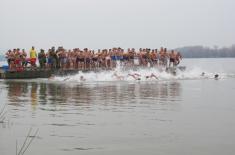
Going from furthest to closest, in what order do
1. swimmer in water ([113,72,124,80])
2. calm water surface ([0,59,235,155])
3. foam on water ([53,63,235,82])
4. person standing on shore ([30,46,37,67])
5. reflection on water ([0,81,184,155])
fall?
person standing on shore ([30,46,37,67]) < swimmer in water ([113,72,124,80]) < foam on water ([53,63,235,82]) < reflection on water ([0,81,184,155]) < calm water surface ([0,59,235,155])

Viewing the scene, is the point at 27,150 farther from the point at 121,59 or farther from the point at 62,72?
the point at 121,59

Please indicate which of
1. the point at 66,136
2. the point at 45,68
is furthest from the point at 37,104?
the point at 45,68

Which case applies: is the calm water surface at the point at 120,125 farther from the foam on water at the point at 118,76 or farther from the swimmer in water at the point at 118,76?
the swimmer in water at the point at 118,76

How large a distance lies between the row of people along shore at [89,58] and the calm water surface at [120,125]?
16200 millimetres

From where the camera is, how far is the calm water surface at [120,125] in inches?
Result: 445

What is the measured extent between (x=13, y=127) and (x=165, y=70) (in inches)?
1107

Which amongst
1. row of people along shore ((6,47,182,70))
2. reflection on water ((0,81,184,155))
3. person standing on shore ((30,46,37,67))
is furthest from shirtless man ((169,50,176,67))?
reflection on water ((0,81,184,155))

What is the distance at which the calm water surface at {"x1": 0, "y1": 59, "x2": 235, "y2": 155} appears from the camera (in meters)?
11.3

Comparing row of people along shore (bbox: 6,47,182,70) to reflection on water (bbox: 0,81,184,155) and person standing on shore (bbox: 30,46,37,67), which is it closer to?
person standing on shore (bbox: 30,46,37,67)

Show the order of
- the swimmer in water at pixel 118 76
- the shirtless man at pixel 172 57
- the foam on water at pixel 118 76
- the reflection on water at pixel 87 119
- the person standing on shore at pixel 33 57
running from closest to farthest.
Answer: the reflection on water at pixel 87 119, the foam on water at pixel 118 76, the swimmer in water at pixel 118 76, the person standing on shore at pixel 33 57, the shirtless man at pixel 172 57

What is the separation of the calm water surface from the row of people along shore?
1620 centimetres

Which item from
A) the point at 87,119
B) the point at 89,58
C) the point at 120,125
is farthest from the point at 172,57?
the point at 120,125

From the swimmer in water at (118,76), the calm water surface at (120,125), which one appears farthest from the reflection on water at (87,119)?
the swimmer in water at (118,76)

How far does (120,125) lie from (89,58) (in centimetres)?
2527
